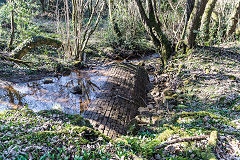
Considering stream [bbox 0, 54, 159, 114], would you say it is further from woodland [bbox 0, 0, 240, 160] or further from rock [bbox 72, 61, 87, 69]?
rock [bbox 72, 61, 87, 69]

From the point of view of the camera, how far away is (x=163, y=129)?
122 inches

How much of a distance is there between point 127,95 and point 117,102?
55 centimetres

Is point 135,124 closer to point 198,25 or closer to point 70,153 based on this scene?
point 70,153

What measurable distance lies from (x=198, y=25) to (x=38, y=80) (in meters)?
6.12

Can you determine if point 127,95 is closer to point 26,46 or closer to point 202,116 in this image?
point 202,116

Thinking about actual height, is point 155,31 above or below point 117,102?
above

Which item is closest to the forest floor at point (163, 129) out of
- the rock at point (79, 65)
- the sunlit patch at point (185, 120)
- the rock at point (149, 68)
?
the sunlit patch at point (185, 120)

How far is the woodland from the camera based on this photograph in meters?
2.20

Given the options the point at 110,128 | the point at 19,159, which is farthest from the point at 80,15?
the point at 19,159

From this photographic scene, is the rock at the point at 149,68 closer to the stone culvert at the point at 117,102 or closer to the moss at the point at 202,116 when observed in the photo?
the stone culvert at the point at 117,102

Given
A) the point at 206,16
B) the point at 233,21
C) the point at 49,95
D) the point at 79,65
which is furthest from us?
the point at 233,21

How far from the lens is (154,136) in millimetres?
2969

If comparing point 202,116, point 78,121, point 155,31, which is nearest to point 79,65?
point 155,31

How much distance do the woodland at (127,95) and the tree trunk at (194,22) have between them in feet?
0.11
